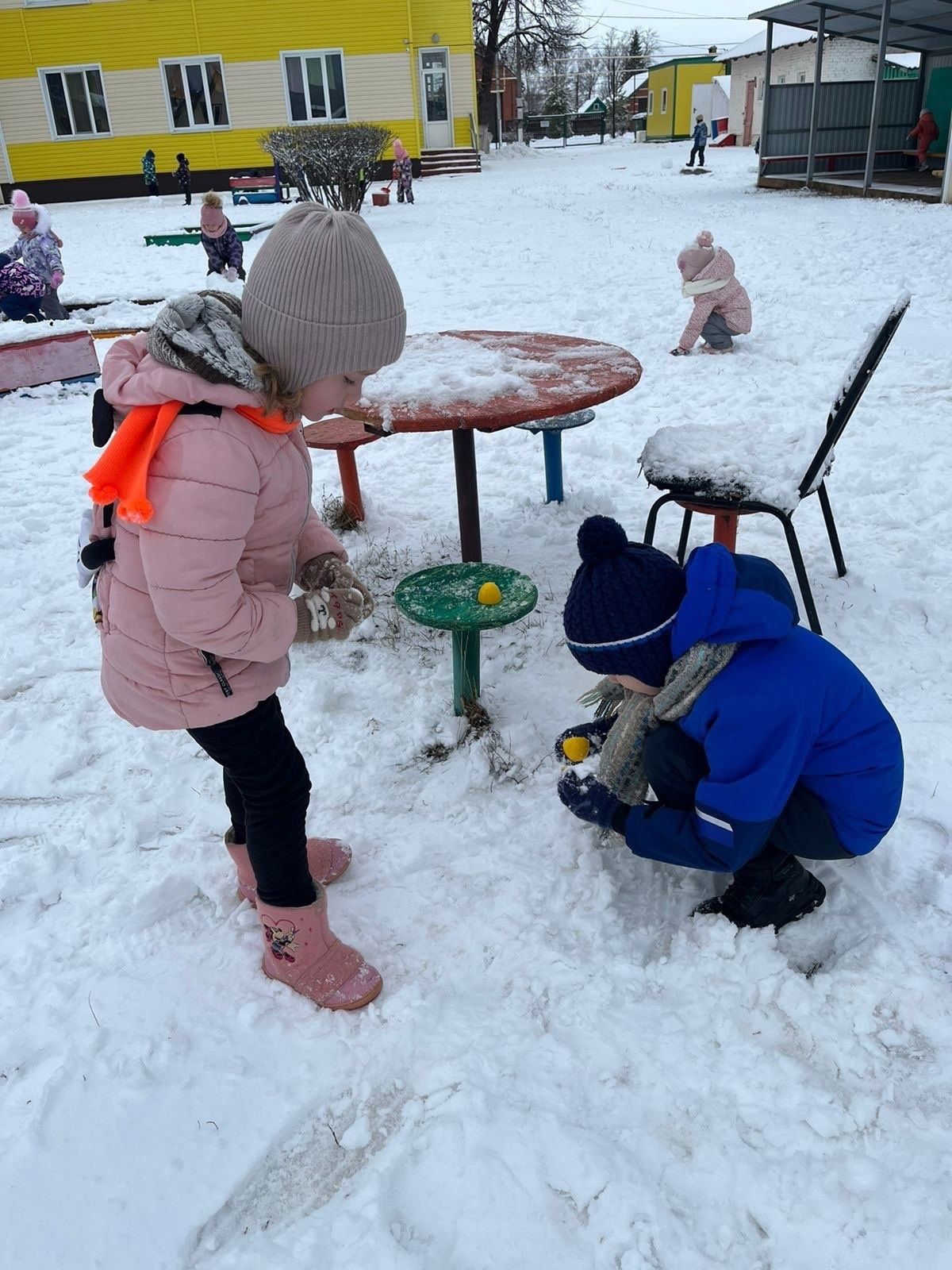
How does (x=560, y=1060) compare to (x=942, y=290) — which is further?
(x=942, y=290)

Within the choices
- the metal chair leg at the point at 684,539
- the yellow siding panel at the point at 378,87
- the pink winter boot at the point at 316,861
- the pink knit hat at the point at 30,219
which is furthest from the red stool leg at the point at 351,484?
the yellow siding panel at the point at 378,87

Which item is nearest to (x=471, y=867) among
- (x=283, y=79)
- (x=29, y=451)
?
(x=29, y=451)

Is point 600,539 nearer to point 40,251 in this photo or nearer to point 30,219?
point 40,251

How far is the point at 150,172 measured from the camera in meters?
23.0

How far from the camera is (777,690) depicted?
74.0 inches

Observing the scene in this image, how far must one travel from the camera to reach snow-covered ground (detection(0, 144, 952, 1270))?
1662 mm

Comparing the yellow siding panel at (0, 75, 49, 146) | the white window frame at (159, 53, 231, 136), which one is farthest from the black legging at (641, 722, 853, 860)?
the yellow siding panel at (0, 75, 49, 146)

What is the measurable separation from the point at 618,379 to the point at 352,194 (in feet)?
54.0

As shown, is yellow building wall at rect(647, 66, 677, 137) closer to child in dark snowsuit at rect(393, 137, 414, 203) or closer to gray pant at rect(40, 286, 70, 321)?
child in dark snowsuit at rect(393, 137, 414, 203)

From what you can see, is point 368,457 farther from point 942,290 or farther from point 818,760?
point 942,290

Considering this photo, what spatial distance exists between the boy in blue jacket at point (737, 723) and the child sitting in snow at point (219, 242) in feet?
35.0

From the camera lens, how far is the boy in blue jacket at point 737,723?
1.88 meters

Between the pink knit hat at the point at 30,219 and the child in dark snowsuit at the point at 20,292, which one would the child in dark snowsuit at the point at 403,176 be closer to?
the pink knit hat at the point at 30,219

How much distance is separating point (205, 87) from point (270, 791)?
26.5 m
